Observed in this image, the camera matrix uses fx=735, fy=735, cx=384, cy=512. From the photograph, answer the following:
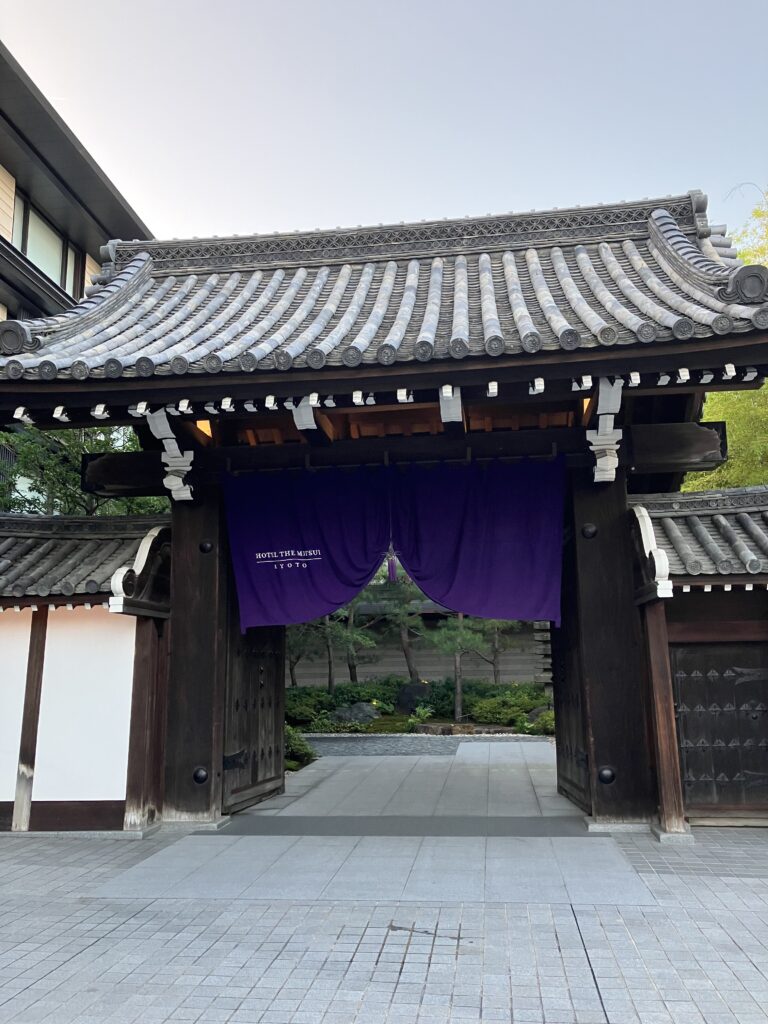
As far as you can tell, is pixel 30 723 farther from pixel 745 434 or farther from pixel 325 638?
pixel 325 638

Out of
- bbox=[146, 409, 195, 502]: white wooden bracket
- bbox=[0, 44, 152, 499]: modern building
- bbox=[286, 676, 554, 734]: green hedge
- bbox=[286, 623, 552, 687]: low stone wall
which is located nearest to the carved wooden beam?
bbox=[146, 409, 195, 502]: white wooden bracket

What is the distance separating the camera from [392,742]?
1653 centimetres

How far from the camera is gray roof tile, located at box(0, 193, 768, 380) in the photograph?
20.3 ft

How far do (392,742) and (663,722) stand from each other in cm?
1055

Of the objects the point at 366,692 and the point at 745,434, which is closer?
the point at 745,434

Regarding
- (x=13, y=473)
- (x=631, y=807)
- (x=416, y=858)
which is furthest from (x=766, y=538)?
(x=13, y=473)

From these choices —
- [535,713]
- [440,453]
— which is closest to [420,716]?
[535,713]

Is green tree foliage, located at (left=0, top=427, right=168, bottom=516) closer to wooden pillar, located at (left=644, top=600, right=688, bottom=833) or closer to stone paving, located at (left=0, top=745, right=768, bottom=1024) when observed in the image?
stone paving, located at (left=0, top=745, right=768, bottom=1024)

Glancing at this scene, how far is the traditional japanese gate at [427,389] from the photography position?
6.21 meters

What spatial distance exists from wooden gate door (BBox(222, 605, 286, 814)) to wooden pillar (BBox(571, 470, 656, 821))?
3763 millimetres

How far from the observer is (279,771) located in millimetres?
9617

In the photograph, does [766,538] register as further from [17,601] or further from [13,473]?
[13,473]

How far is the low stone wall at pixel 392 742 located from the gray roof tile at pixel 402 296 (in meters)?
8.99

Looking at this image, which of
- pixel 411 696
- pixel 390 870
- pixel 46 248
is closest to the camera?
pixel 390 870
